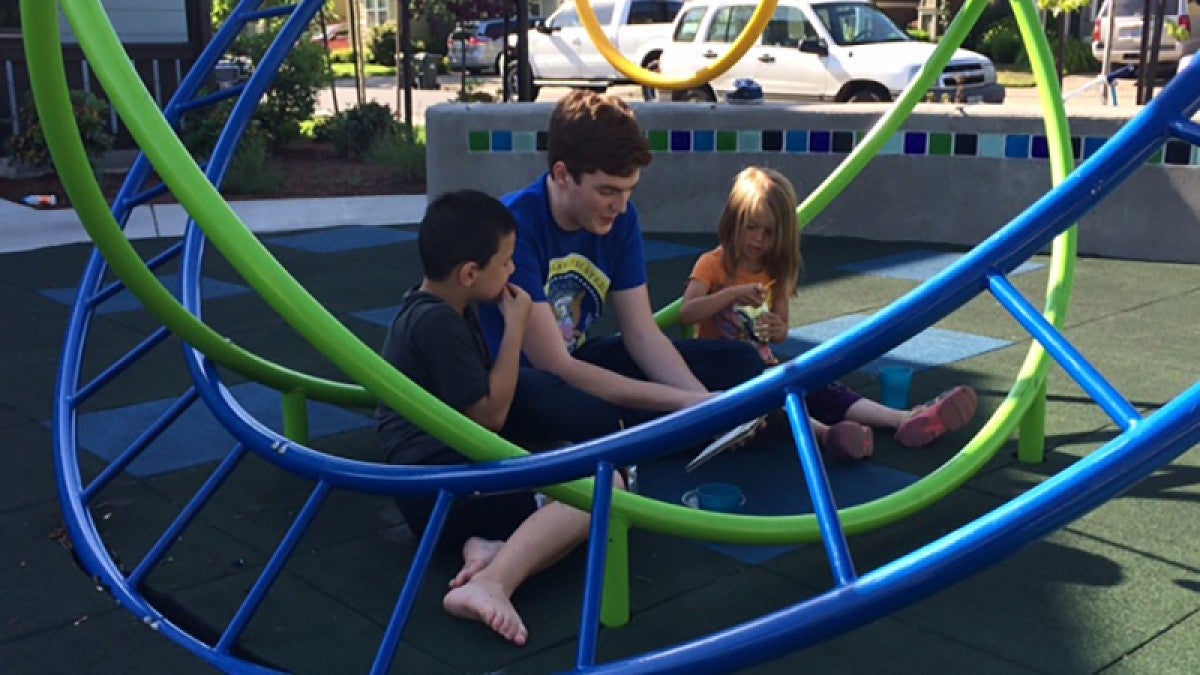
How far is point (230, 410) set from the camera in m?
3.20

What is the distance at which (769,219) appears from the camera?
4.11 metres

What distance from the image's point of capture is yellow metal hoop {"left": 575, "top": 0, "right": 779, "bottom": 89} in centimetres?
506

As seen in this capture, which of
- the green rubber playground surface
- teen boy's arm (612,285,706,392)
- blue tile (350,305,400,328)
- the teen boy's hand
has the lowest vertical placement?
blue tile (350,305,400,328)

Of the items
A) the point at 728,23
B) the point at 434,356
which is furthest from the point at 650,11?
the point at 434,356

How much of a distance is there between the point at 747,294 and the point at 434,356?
1391 millimetres

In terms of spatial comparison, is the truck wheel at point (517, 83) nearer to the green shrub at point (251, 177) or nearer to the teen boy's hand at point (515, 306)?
the green shrub at point (251, 177)

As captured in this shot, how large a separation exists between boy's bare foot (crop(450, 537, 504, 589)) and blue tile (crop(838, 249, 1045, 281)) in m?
→ 4.27

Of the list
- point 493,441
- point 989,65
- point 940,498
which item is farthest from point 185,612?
point 989,65

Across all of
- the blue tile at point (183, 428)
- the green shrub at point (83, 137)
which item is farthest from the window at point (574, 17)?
the blue tile at point (183, 428)

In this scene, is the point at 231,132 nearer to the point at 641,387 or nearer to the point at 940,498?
the point at 641,387

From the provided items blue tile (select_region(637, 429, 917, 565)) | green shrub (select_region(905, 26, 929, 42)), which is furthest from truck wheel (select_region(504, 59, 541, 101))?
green shrub (select_region(905, 26, 929, 42))

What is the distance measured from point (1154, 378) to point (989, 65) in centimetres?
1265

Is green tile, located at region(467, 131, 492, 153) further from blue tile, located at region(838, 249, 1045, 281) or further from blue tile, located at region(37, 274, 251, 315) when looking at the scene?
blue tile, located at region(838, 249, 1045, 281)

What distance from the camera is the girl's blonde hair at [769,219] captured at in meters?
4.09
